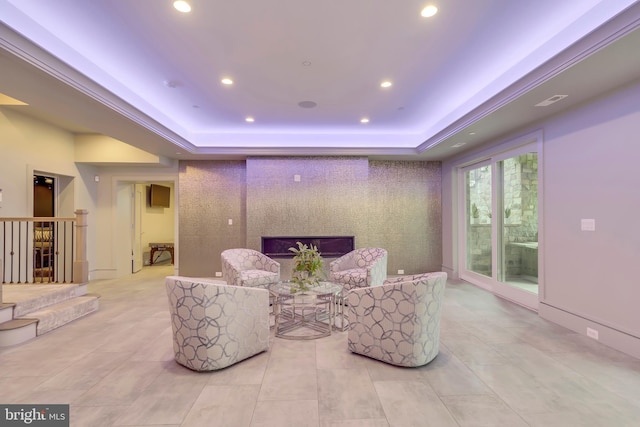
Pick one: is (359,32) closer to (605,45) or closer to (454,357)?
(605,45)

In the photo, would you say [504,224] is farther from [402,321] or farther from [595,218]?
[402,321]

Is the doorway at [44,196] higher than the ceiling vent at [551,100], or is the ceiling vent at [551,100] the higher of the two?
the ceiling vent at [551,100]

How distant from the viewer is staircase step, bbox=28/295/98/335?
3.63 meters

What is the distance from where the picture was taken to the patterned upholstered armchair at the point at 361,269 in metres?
4.53

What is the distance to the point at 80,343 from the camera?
3348mm

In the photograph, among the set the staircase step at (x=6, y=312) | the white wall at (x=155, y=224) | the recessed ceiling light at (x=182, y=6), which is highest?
the recessed ceiling light at (x=182, y=6)

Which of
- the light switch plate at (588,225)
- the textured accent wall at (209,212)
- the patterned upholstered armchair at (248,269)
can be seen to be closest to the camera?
the light switch plate at (588,225)

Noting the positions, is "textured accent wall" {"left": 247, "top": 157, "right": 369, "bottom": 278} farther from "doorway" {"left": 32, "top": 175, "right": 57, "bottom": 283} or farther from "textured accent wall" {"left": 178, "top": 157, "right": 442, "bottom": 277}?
"doorway" {"left": 32, "top": 175, "right": 57, "bottom": 283}

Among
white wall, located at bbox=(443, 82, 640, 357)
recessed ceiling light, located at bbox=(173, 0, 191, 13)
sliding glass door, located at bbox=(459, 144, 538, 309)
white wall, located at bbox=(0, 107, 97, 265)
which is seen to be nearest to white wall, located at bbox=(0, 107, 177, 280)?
white wall, located at bbox=(0, 107, 97, 265)

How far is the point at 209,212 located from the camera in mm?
6820

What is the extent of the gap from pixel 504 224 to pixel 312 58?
418cm

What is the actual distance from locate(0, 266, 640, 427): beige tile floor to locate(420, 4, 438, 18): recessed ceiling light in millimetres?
3099

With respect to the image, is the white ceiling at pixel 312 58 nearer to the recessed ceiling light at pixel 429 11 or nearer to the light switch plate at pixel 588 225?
the recessed ceiling light at pixel 429 11

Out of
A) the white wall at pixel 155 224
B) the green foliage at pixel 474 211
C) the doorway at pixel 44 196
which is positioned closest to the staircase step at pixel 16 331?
the doorway at pixel 44 196
